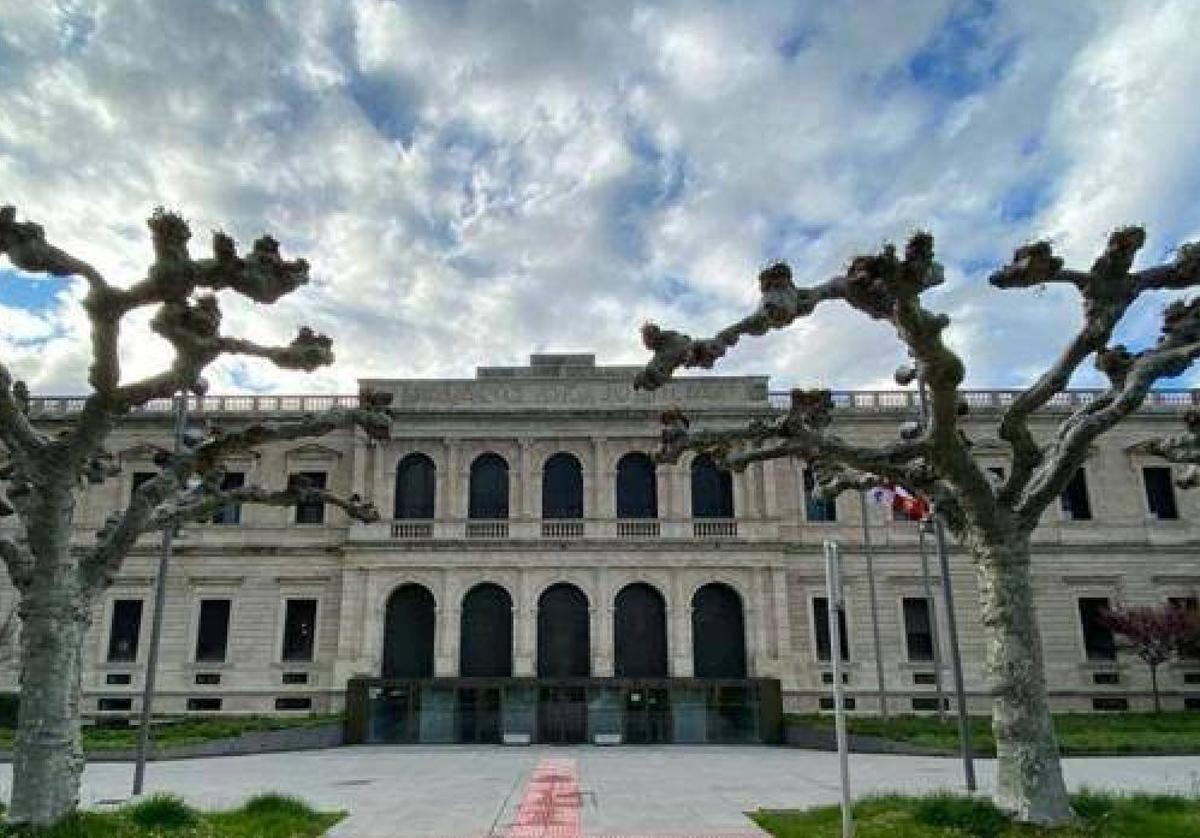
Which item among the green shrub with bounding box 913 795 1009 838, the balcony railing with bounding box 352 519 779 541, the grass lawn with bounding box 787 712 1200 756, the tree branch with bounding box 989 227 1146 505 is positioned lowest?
the grass lawn with bounding box 787 712 1200 756

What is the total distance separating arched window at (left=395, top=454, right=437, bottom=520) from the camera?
3844 cm

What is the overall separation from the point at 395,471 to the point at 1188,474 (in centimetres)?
2952

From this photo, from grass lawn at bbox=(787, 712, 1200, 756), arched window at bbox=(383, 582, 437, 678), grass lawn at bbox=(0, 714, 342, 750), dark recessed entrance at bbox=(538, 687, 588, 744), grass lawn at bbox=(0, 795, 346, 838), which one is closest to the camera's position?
grass lawn at bbox=(0, 795, 346, 838)

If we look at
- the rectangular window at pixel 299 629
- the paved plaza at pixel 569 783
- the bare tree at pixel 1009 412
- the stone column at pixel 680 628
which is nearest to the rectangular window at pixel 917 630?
the stone column at pixel 680 628

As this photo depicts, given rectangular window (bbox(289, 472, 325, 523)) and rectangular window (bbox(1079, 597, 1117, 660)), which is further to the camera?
rectangular window (bbox(289, 472, 325, 523))

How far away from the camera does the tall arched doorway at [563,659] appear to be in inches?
1332

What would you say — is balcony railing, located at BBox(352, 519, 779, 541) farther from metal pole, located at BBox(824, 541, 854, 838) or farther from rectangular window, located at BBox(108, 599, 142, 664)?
metal pole, located at BBox(824, 541, 854, 838)

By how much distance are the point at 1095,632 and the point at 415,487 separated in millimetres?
28145

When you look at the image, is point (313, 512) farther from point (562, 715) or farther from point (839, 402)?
point (839, 402)

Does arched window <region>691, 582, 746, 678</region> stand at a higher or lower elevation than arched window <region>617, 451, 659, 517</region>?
lower

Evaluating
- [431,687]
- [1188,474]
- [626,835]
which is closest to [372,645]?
[431,687]

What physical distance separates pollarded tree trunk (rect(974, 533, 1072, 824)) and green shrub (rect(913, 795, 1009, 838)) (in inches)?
10.2

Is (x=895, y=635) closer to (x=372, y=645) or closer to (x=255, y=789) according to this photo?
(x=372, y=645)

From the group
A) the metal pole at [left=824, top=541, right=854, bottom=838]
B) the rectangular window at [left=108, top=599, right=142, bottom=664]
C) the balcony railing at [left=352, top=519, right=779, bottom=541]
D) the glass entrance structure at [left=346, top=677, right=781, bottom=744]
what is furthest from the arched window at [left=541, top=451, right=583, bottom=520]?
the metal pole at [left=824, top=541, right=854, bottom=838]
